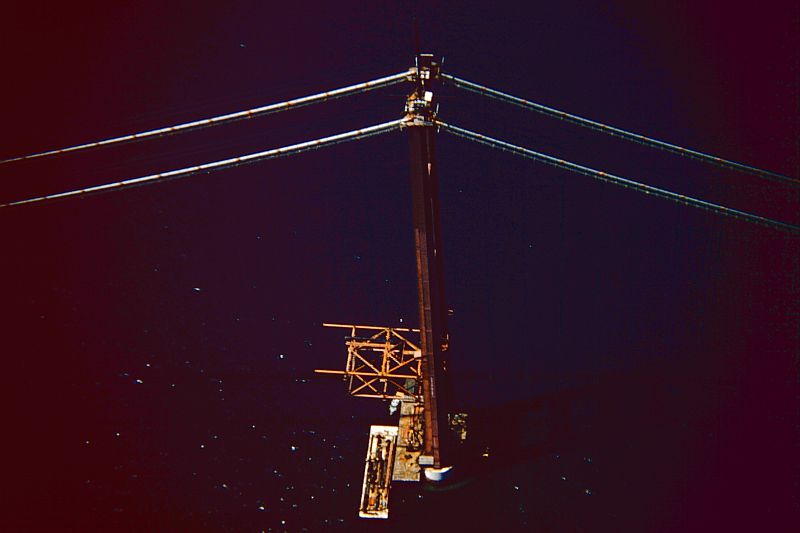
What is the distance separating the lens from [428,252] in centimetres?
2244

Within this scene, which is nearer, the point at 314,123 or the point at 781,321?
the point at 781,321

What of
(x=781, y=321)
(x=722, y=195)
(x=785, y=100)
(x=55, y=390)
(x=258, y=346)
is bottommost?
(x=55, y=390)

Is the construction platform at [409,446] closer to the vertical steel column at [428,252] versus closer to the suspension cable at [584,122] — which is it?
the vertical steel column at [428,252]

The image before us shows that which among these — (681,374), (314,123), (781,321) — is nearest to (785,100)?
(781,321)

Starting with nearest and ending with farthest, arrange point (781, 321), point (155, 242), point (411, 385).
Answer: point (411, 385), point (781, 321), point (155, 242)

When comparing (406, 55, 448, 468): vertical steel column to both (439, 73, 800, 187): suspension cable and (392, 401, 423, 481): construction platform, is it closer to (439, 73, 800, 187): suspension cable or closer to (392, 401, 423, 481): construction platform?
(392, 401, 423, 481): construction platform

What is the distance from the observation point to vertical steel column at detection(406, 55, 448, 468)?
19.4m

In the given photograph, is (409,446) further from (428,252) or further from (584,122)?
(584,122)

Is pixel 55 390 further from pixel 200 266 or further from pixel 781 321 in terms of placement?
pixel 781 321

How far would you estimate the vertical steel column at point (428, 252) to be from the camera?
19.4m

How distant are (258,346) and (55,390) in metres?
9.31

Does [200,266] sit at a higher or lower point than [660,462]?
higher

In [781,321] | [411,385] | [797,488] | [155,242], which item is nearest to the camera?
[797,488]

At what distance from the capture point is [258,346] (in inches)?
1359
